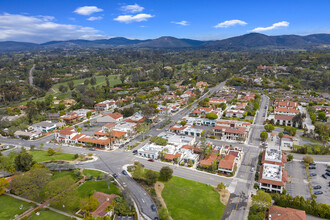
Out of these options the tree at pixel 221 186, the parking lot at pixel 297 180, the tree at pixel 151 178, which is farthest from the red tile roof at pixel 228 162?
the tree at pixel 151 178

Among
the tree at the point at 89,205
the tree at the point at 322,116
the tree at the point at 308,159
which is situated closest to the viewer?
the tree at the point at 89,205

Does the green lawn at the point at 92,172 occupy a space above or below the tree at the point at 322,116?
below

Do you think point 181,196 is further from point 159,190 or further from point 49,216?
point 49,216

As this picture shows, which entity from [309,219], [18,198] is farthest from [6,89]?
[309,219]

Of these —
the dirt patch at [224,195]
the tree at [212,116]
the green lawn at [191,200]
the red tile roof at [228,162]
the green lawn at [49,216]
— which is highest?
the tree at [212,116]

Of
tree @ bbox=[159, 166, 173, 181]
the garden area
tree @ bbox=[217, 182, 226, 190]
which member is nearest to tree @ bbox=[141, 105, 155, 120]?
the garden area

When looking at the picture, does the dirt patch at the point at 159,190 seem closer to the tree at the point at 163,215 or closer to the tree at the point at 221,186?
the tree at the point at 163,215

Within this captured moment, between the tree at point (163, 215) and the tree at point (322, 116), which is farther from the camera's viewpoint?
the tree at point (322, 116)

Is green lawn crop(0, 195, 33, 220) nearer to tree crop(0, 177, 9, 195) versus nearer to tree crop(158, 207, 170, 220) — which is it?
tree crop(0, 177, 9, 195)
